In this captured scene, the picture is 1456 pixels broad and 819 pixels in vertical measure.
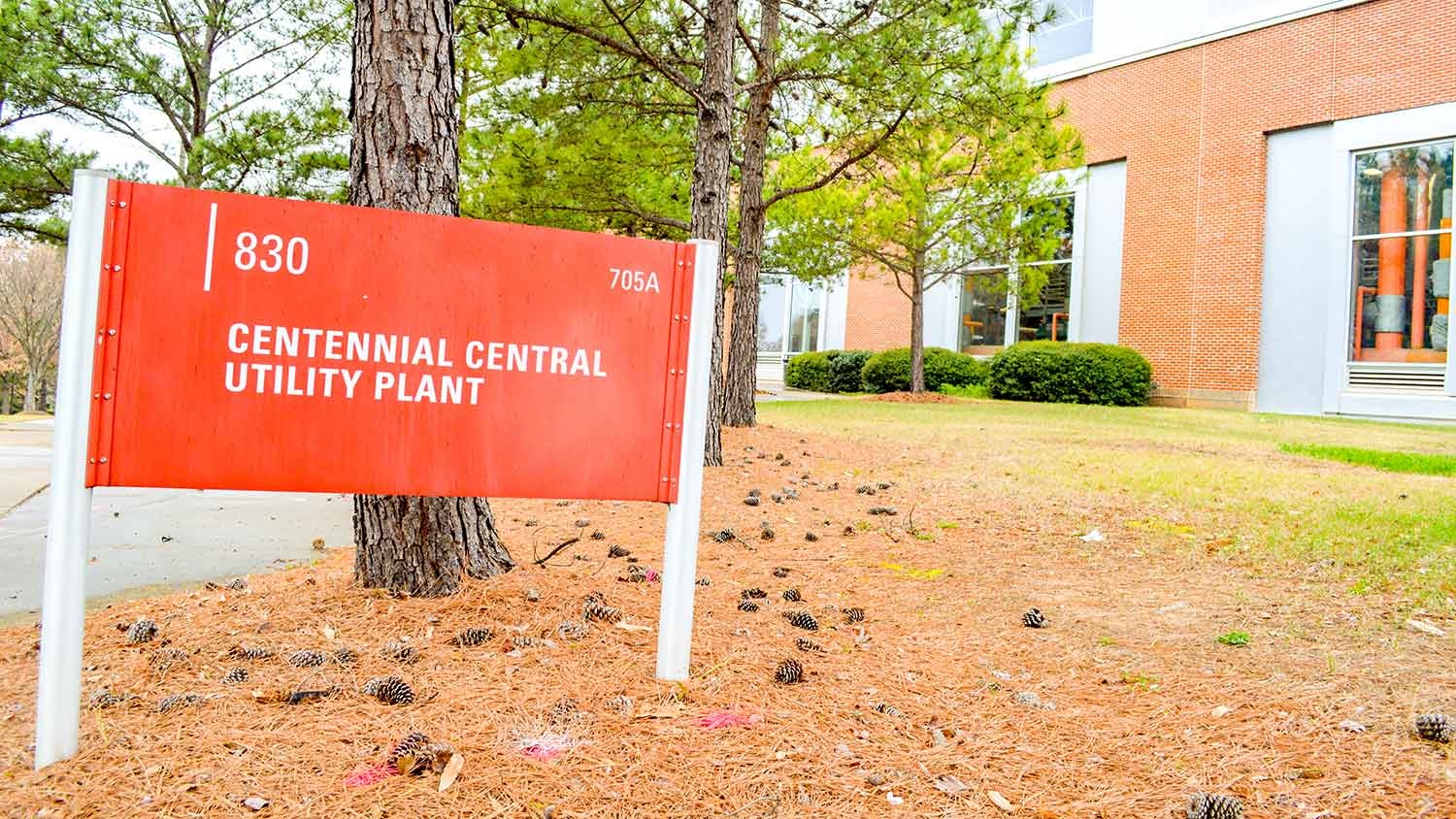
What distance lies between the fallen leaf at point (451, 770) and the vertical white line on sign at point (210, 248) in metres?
1.33

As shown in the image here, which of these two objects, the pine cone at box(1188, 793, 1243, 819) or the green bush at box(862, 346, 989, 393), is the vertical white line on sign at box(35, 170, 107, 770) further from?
the green bush at box(862, 346, 989, 393)

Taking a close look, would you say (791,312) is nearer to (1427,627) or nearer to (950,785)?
(1427,627)

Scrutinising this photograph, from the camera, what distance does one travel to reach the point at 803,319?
2862 centimetres

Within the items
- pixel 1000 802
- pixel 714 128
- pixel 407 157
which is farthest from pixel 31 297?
pixel 1000 802

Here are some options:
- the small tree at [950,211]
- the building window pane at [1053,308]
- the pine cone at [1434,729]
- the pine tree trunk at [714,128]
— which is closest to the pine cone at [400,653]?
the pine cone at [1434,729]

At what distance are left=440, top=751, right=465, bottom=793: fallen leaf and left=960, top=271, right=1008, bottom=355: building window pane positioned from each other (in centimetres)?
2083

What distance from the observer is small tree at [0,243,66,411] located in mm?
30641

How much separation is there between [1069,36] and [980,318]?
690cm

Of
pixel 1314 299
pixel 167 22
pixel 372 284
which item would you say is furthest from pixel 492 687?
pixel 1314 299

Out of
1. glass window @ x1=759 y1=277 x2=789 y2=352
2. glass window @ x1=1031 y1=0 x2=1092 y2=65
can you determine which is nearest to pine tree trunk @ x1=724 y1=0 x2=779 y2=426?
glass window @ x1=1031 y1=0 x2=1092 y2=65

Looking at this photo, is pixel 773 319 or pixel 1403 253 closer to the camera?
pixel 1403 253

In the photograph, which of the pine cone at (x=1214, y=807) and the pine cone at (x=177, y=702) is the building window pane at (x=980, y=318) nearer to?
the pine cone at (x=1214, y=807)

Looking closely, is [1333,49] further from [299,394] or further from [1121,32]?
[299,394]

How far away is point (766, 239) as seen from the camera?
18219 mm
